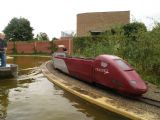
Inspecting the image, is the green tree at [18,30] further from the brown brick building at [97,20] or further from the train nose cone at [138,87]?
the train nose cone at [138,87]

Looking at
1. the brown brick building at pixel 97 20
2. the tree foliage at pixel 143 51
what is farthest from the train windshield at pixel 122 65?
the brown brick building at pixel 97 20

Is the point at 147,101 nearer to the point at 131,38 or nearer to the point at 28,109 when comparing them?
the point at 28,109

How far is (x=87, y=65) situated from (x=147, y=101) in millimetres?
3295

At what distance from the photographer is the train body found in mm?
9750

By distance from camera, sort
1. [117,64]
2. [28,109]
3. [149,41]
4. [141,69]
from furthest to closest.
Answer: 1. [141,69]
2. [149,41]
3. [117,64]
4. [28,109]

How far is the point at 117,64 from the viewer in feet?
34.1

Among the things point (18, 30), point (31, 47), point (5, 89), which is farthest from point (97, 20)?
point (5, 89)

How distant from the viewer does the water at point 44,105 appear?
27.7 ft

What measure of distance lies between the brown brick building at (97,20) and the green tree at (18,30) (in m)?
10.2

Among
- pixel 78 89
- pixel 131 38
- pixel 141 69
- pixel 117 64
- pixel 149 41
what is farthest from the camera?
pixel 131 38

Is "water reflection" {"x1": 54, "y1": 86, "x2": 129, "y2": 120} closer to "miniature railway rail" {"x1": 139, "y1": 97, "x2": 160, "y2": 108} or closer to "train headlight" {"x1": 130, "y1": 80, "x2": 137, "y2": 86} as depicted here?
"train headlight" {"x1": 130, "y1": 80, "x2": 137, "y2": 86}

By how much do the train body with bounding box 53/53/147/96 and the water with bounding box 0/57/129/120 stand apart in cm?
110

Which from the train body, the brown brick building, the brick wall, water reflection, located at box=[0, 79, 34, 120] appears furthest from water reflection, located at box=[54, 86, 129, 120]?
the brown brick building

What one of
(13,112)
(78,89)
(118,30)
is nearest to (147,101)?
(78,89)
